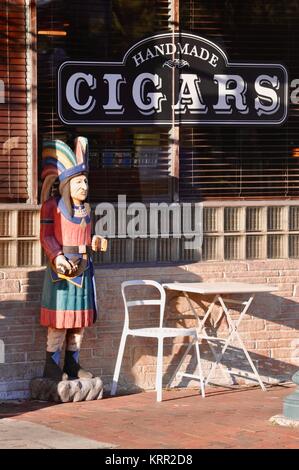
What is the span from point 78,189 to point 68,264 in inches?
26.6

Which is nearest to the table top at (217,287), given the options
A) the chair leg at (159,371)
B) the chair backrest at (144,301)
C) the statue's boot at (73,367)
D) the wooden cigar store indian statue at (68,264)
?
the chair backrest at (144,301)

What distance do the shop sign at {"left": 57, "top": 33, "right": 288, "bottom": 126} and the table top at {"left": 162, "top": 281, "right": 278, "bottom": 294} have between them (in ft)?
5.12

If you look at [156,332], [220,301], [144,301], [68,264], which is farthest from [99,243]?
[220,301]

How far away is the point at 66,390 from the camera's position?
406 inches

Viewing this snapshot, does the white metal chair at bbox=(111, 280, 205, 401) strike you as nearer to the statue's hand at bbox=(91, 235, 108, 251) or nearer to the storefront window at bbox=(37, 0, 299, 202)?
the statue's hand at bbox=(91, 235, 108, 251)

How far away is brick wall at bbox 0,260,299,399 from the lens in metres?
10.6

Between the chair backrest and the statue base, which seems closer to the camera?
the statue base

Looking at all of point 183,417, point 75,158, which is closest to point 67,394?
point 183,417

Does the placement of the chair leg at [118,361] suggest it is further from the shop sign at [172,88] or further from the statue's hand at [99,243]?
the shop sign at [172,88]

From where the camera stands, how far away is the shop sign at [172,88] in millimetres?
11078

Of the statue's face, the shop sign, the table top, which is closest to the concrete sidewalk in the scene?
the table top

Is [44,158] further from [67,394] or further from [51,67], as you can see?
[67,394]

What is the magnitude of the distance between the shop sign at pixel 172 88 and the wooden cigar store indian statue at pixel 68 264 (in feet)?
2.25

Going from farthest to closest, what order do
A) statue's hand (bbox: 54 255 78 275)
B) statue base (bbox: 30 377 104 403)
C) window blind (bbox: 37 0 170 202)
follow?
window blind (bbox: 37 0 170 202) → statue base (bbox: 30 377 104 403) → statue's hand (bbox: 54 255 78 275)
